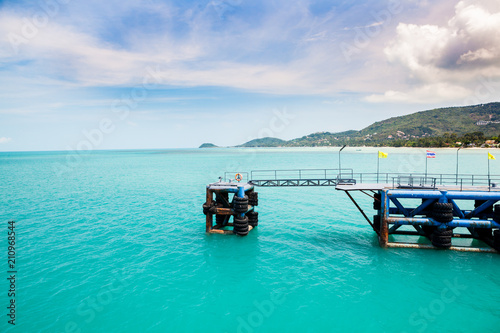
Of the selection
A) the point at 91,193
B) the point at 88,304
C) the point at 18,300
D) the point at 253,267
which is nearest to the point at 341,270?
the point at 253,267

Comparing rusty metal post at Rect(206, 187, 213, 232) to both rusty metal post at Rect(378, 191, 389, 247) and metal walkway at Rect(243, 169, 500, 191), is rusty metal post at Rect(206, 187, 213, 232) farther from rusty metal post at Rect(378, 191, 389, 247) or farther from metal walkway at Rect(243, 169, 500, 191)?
rusty metal post at Rect(378, 191, 389, 247)

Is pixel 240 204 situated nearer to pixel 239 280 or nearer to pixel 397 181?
pixel 239 280

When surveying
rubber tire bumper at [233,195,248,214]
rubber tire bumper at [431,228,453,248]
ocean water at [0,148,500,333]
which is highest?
rubber tire bumper at [233,195,248,214]

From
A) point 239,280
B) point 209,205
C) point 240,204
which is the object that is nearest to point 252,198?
point 240,204

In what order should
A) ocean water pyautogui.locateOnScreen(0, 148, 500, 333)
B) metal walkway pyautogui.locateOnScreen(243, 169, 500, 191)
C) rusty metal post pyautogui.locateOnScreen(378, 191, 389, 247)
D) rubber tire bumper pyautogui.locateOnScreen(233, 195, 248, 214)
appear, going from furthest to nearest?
rubber tire bumper pyautogui.locateOnScreen(233, 195, 248, 214) → metal walkway pyautogui.locateOnScreen(243, 169, 500, 191) → rusty metal post pyautogui.locateOnScreen(378, 191, 389, 247) → ocean water pyautogui.locateOnScreen(0, 148, 500, 333)

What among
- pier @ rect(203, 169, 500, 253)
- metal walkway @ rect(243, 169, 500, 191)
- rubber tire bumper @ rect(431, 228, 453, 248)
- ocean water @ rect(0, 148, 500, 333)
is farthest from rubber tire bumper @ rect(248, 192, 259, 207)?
rubber tire bumper @ rect(431, 228, 453, 248)

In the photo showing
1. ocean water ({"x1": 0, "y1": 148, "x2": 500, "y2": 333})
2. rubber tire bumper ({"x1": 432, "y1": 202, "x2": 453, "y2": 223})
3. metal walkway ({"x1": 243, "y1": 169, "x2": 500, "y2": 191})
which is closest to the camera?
ocean water ({"x1": 0, "y1": 148, "x2": 500, "y2": 333})

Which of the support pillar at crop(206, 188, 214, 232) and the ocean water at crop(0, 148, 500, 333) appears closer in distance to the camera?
the ocean water at crop(0, 148, 500, 333)

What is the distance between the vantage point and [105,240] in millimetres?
24391

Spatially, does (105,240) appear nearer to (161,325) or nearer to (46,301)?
(46,301)

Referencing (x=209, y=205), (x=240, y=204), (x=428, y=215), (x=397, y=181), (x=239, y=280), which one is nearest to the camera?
(x=239, y=280)

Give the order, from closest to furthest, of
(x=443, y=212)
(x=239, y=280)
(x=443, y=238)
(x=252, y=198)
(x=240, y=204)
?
(x=239, y=280)
(x=443, y=212)
(x=443, y=238)
(x=240, y=204)
(x=252, y=198)

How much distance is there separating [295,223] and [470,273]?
15.1 metres

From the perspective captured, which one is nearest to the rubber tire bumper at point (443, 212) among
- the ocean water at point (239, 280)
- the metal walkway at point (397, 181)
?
the metal walkway at point (397, 181)
